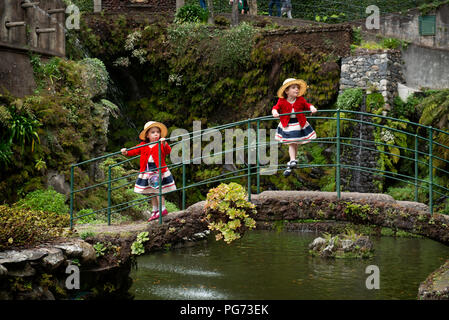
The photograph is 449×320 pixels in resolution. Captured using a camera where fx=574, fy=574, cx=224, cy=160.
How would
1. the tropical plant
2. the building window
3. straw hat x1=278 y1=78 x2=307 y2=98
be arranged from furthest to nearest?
the building window → the tropical plant → straw hat x1=278 y1=78 x2=307 y2=98

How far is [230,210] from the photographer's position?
8195mm

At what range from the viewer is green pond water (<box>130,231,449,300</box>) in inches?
420

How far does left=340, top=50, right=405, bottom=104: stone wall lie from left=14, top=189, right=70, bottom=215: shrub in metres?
9.28

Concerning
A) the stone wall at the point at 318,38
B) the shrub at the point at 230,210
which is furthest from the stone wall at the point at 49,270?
the stone wall at the point at 318,38

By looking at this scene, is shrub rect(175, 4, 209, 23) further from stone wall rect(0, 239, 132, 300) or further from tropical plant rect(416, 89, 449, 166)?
stone wall rect(0, 239, 132, 300)

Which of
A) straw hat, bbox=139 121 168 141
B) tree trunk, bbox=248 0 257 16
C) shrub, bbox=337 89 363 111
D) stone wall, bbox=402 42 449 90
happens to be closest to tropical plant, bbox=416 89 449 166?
shrub, bbox=337 89 363 111

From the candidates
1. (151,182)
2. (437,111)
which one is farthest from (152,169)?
(437,111)

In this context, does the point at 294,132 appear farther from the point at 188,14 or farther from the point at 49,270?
the point at 188,14

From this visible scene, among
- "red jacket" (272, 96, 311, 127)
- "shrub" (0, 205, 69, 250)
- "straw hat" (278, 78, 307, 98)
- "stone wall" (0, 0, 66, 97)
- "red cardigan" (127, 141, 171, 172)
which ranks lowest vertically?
"shrub" (0, 205, 69, 250)

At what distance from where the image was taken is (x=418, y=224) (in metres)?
8.16

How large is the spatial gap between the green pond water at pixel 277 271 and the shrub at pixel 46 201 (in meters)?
2.12

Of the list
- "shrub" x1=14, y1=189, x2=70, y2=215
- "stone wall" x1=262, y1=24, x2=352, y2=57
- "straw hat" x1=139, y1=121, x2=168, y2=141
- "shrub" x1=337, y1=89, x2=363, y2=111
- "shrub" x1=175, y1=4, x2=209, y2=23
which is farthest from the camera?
"shrub" x1=175, y1=4, x2=209, y2=23

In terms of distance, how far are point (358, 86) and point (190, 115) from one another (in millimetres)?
5734

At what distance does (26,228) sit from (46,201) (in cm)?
481
